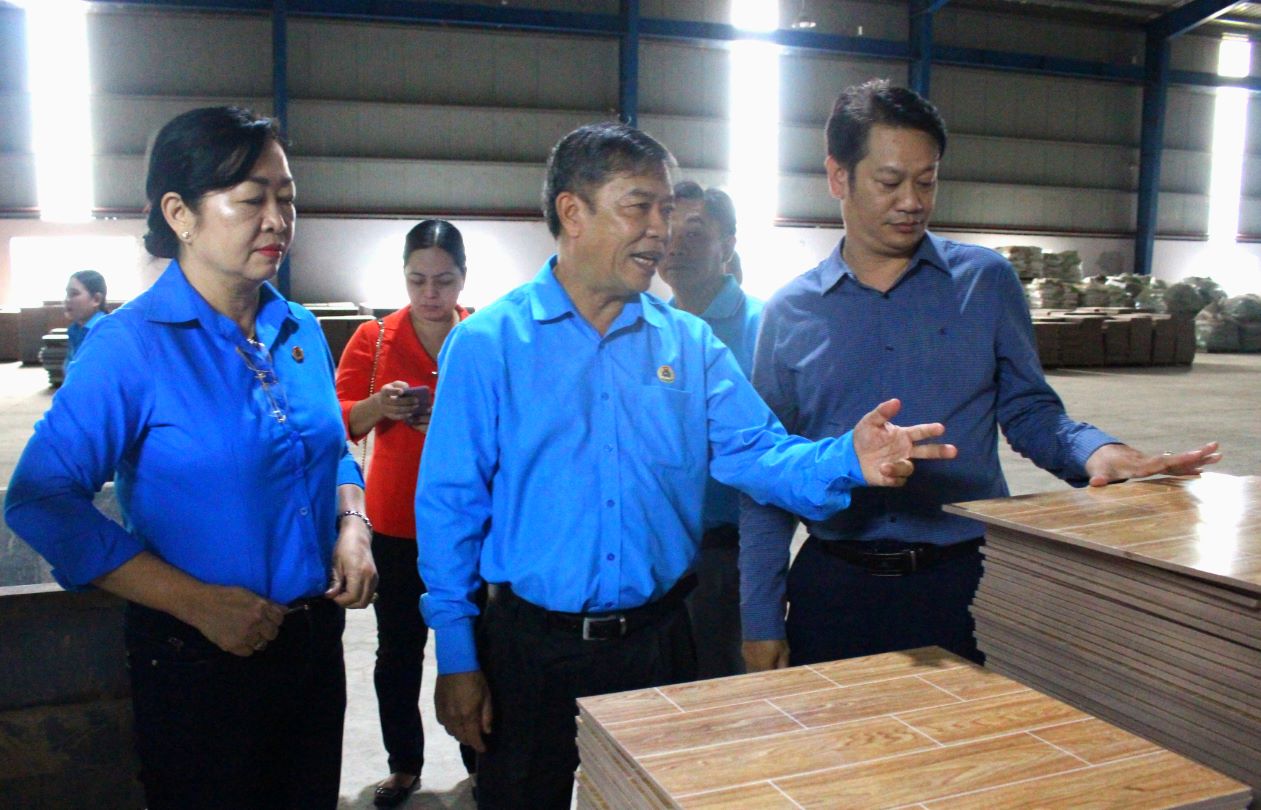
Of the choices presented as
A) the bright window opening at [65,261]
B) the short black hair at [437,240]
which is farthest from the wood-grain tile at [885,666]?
the bright window opening at [65,261]

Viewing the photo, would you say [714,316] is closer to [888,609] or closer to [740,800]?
[888,609]

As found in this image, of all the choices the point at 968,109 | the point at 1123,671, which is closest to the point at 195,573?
the point at 1123,671

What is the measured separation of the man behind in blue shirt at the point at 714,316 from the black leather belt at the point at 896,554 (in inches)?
26.1

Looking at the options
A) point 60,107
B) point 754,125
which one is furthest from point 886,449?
point 60,107

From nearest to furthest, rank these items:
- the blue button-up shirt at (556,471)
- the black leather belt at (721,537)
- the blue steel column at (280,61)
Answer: the blue button-up shirt at (556,471), the black leather belt at (721,537), the blue steel column at (280,61)

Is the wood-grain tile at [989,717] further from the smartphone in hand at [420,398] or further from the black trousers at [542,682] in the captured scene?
the smartphone in hand at [420,398]

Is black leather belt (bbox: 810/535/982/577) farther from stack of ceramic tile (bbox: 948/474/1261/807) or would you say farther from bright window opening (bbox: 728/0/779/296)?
bright window opening (bbox: 728/0/779/296)

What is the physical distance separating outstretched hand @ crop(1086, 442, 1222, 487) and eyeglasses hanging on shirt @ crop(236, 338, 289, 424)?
5.22ft

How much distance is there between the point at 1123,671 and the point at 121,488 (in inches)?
66.7

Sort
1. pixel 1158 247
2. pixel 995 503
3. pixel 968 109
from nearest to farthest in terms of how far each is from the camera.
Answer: pixel 995 503 → pixel 968 109 → pixel 1158 247

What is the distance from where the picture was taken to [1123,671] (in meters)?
1.65

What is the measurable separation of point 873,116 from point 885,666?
1168 mm

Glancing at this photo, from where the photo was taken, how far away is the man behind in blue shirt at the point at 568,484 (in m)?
1.83

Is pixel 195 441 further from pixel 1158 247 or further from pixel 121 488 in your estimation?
pixel 1158 247
